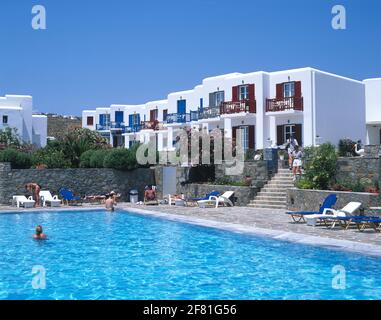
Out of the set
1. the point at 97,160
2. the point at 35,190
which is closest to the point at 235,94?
the point at 97,160

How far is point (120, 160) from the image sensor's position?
24812 mm

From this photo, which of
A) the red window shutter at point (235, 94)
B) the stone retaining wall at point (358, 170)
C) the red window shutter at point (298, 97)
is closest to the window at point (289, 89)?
the red window shutter at point (298, 97)

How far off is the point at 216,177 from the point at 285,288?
1637 centimetres

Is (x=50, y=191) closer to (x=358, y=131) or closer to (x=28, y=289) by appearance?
(x=28, y=289)

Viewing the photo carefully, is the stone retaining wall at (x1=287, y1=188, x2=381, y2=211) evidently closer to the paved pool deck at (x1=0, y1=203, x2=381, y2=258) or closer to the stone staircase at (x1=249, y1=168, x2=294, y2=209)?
the paved pool deck at (x1=0, y1=203, x2=381, y2=258)

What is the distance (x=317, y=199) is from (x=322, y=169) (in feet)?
5.79

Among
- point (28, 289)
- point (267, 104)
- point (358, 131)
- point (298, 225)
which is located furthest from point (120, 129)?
point (28, 289)

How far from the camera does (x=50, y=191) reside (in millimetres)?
23719

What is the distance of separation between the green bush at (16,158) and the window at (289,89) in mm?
15437

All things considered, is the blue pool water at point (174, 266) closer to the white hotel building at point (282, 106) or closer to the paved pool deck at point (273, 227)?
the paved pool deck at point (273, 227)

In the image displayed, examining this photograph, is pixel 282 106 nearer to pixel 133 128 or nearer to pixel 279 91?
pixel 279 91

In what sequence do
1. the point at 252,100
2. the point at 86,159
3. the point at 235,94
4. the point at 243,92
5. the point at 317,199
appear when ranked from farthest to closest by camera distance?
the point at 235,94, the point at 243,92, the point at 252,100, the point at 86,159, the point at 317,199

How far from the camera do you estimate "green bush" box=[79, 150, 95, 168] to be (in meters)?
25.6

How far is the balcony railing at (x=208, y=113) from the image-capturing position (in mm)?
33062
